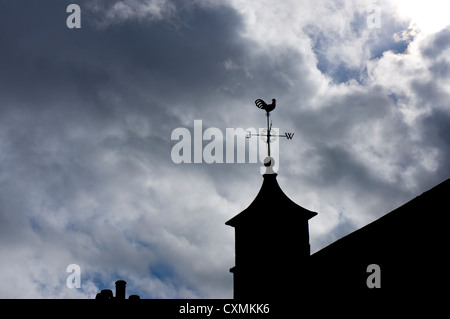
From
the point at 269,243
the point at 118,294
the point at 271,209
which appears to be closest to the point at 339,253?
the point at 269,243

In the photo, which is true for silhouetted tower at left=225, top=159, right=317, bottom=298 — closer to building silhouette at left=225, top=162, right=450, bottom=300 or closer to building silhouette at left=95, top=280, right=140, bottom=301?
building silhouette at left=225, top=162, right=450, bottom=300

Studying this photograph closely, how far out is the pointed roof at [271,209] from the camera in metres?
21.6

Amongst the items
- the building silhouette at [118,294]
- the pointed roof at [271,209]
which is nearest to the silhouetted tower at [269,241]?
the pointed roof at [271,209]

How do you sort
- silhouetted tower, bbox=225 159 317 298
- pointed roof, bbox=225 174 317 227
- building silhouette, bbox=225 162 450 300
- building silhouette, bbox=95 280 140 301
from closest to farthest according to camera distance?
building silhouette, bbox=225 162 450 300 → silhouetted tower, bbox=225 159 317 298 → pointed roof, bbox=225 174 317 227 → building silhouette, bbox=95 280 140 301

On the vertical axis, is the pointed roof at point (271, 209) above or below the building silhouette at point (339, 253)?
above

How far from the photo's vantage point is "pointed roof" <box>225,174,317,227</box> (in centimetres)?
2156

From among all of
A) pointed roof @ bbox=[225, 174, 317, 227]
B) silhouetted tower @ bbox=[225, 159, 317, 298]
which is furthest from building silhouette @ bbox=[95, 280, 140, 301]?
pointed roof @ bbox=[225, 174, 317, 227]

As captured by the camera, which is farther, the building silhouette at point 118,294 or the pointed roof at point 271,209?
the building silhouette at point 118,294

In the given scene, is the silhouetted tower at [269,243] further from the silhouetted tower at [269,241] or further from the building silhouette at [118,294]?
the building silhouette at [118,294]

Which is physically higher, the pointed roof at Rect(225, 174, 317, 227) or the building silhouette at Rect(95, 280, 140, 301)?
the pointed roof at Rect(225, 174, 317, 227)

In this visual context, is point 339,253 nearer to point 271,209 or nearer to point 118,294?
point 271,209

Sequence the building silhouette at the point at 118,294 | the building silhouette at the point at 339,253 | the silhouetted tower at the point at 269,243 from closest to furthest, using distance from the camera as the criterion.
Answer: the building silhouette at the point at 339,253, the silhouetted tower at the point at 269,243, the building silhouette at the point at 118,294

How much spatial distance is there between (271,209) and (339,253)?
20.1 feet
